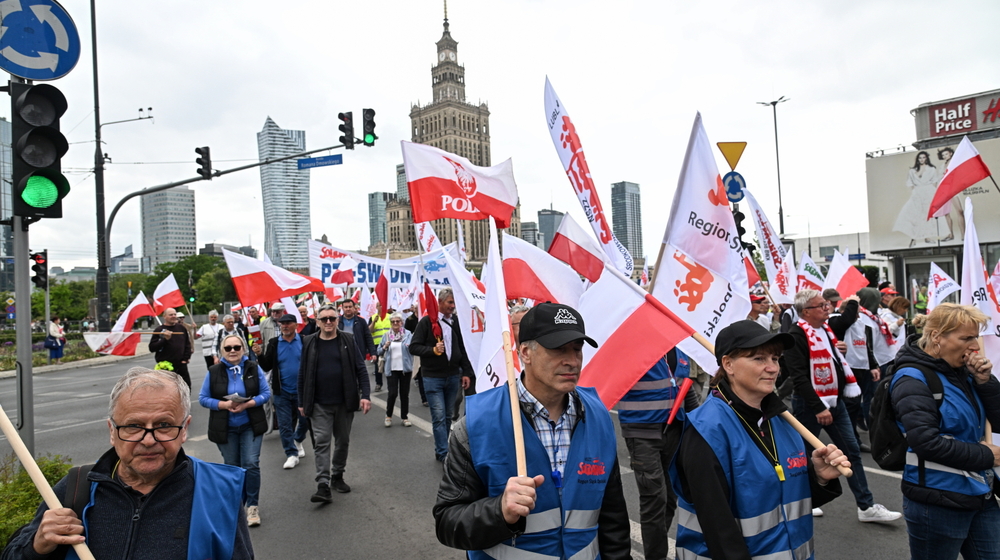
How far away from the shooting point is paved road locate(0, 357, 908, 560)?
4828 millimetres

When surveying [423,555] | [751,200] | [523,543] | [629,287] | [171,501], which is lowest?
[423,555]

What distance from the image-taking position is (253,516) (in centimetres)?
552

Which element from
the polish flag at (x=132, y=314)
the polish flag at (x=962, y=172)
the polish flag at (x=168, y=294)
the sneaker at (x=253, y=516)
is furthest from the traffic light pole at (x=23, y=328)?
the polish flag at (x=168, y=294)

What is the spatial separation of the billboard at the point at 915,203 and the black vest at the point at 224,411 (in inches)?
1693

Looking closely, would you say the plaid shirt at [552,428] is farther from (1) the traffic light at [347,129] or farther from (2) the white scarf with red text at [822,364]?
(1) the traffic light at [347,129]

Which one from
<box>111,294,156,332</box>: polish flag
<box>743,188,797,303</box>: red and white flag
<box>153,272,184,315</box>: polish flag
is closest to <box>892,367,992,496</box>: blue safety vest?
<box>743,188,797,303</box>: red and white flag

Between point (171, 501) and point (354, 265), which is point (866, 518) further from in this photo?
point (354, 265)

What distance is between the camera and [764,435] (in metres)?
2.51

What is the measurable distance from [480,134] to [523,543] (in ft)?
246

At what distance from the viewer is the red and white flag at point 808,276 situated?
12.9 metres

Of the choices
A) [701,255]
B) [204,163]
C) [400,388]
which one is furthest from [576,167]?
[204,163]

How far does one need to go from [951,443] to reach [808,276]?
11.2 meters

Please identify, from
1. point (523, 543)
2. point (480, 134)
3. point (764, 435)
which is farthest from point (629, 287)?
point (480, 134)

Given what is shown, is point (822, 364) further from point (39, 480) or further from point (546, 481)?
point (39, 480)
